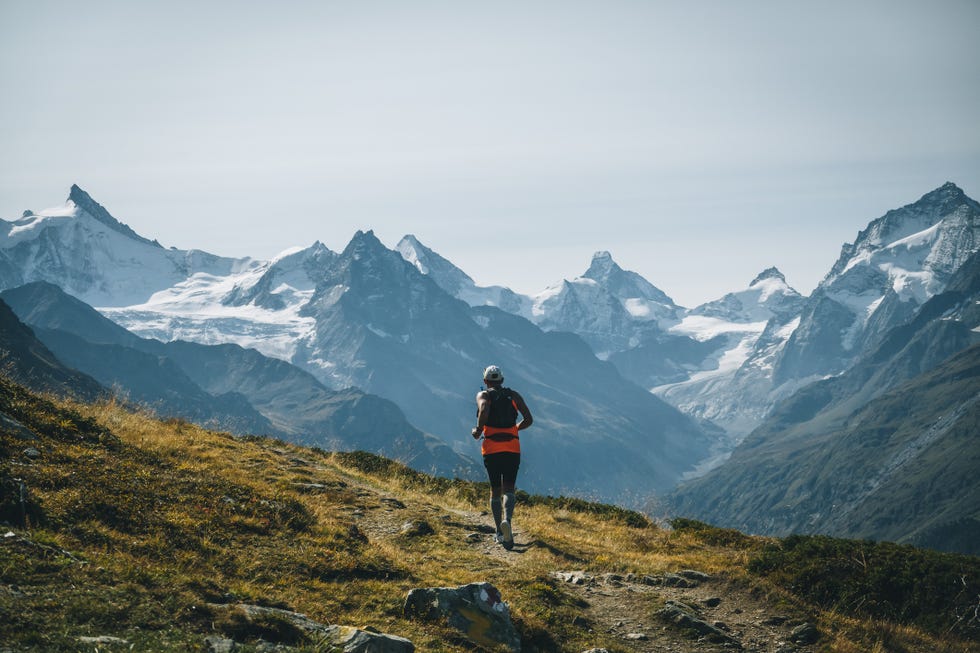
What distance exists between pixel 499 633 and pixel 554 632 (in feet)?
4.40

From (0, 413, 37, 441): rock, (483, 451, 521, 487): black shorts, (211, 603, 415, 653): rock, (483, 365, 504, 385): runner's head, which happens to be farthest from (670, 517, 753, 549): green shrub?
(0, 413, 37, 441): rock

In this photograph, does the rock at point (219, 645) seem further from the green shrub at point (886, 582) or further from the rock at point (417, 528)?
the green shrub at point (886, 582)

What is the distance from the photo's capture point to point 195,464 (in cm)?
1930

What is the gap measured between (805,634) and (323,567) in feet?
30.6

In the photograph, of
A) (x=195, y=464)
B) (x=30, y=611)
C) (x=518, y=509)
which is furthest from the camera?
(x=518, y=509)

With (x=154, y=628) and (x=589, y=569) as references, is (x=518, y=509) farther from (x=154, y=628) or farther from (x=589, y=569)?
(x=154, y=628)

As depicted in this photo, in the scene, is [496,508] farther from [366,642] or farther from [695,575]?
[366,642]

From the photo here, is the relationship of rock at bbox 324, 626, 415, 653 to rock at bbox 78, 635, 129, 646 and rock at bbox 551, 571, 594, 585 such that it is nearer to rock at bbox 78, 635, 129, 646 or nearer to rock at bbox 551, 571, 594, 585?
rock at bbox 78, 635, 129, 646

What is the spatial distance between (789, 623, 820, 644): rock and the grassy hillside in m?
0.15

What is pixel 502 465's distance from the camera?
18.0 metres

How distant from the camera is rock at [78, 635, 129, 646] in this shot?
9.09 meters

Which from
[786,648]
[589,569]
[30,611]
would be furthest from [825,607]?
[30,611]

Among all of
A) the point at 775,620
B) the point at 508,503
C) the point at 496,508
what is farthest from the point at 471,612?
the point at 775,620

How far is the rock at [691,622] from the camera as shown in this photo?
13523 mm
